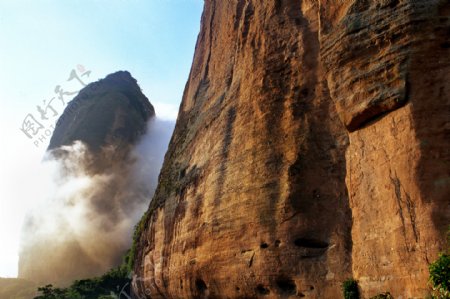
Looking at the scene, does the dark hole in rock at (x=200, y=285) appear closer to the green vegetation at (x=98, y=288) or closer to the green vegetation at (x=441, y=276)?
the green vegetation at (x=441, y=276)

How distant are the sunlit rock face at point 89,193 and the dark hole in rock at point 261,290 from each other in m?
36.0

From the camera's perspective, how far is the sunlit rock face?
50500 mm

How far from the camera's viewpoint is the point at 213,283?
1723cm

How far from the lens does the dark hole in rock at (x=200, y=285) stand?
59.2ft

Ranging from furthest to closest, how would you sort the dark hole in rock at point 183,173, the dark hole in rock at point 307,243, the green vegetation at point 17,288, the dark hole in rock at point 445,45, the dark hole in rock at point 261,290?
the green vegetation at point 17,288, the dark hole in rock at point 183,173, the dark hole in rock at point 261,290, the dark hole in rock at point 307,243, the dark hole in rock at point 445,45

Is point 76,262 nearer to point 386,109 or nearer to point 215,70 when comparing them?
point 215,70

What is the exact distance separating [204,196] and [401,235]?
9668mm

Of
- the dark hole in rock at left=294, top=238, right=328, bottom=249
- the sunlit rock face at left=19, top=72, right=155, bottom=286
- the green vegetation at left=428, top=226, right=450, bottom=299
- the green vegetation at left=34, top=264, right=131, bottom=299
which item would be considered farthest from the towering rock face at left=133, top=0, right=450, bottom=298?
the sunlit rock face at left=19, top=72, right=155, bottom=286

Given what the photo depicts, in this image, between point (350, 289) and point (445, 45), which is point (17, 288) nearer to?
point (350, 289)

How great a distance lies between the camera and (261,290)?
1548 cm

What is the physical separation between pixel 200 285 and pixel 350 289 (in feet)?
23.9

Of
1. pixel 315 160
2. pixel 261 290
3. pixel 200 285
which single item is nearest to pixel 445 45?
pixel 315 160

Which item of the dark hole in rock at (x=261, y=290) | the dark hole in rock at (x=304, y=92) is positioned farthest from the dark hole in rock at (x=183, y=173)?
the dark hole in rock at (x=261, y=290)

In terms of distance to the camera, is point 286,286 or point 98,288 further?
→ point 98,288
